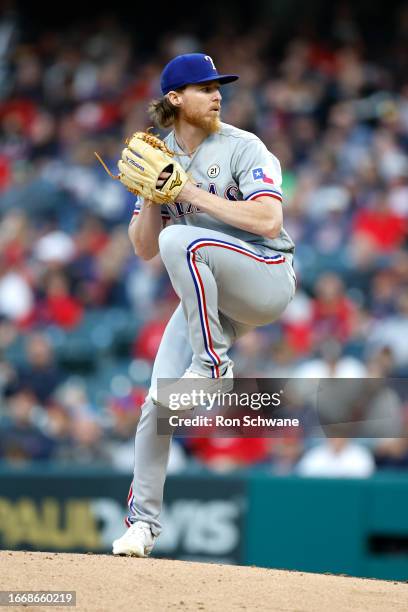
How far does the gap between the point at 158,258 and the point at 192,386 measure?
5824 mm

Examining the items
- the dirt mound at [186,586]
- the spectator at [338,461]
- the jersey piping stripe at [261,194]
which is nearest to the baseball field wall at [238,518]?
the spectator at [338,461]

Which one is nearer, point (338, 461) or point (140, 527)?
point (140, 527)

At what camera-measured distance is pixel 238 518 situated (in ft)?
24.1

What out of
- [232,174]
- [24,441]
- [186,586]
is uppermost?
[24,441]

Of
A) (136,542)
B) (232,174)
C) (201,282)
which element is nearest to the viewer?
(201,282)

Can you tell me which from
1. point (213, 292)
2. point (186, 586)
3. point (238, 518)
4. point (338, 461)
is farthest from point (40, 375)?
point (186, 586)

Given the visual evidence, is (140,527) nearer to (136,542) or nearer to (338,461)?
(136,542)

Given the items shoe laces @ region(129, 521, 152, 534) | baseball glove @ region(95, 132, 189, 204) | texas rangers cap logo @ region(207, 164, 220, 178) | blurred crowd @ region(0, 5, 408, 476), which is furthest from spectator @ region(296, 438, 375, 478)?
baseball glove @ region(95, 132, 189, 204)

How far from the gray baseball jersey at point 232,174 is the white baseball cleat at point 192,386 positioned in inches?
23.7

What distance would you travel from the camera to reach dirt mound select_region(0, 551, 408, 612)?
4.05 meters

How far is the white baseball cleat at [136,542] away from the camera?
16.0ft

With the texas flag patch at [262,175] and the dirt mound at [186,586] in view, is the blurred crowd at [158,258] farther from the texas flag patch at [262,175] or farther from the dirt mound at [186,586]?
the texas flag patch at [262,175]

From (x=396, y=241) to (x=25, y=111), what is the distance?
20.0 ft

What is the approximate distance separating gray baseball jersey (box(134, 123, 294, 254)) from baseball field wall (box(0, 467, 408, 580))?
2.70 m
